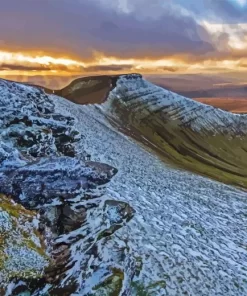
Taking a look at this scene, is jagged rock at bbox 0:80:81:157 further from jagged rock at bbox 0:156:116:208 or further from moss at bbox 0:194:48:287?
moss at bbox 0:194:48:287

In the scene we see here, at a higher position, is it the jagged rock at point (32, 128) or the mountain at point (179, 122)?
the jagged rock at point (32, 128)

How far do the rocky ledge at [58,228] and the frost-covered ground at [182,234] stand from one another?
104 centimetres

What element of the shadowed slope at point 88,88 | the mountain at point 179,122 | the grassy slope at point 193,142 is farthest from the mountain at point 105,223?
the shadowed slope at point 88,88

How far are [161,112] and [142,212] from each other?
11316cm

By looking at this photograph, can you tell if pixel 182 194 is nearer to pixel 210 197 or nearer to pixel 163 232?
pixel 210 197

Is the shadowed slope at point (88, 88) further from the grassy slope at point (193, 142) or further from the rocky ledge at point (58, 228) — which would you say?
the rocky ledge at point (58, 228)

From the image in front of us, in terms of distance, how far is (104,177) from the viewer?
28.1 metres

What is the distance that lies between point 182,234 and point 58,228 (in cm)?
772

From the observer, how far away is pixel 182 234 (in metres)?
24.7

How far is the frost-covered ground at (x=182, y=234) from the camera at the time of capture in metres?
19.8

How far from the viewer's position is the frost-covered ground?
65.0ft

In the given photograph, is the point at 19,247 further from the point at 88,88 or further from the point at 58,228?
the point at 88,88

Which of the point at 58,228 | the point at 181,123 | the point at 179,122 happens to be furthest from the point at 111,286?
the point at 181,123

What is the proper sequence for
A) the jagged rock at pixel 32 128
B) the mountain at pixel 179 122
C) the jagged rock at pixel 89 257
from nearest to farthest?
1. the jagged rock at pixel 89 257
2. the jagged rock at pixel 32 128
3. the mountain at pixel 179 122
